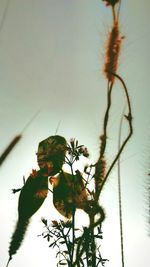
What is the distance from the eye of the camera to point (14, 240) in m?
2.17

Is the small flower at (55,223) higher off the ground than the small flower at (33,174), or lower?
lower

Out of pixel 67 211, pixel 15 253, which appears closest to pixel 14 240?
pixel 15 253

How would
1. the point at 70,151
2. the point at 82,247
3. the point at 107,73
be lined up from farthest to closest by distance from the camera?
the point at 70,151 < the point at 107,73 < the point at 82,247

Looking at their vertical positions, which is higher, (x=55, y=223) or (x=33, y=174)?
(x=33, y=174)

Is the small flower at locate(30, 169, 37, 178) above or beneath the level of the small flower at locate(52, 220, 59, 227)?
above

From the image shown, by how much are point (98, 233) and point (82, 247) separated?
0.92 ft

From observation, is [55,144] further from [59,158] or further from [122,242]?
[122,242]

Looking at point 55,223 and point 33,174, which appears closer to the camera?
point 33,174

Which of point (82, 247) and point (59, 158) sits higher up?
point (59, 158)

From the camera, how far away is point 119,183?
100 inches

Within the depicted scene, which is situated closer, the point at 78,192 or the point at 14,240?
the point at 14,240

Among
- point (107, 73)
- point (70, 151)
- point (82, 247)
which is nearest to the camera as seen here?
point (82, 247)

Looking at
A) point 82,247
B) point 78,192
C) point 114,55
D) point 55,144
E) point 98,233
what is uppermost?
point 114,55

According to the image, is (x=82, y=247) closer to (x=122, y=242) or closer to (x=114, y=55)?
(x=122, y=242)
